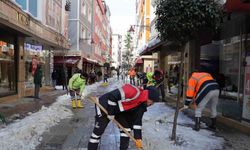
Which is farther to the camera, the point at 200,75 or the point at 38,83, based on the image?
the point at 38,83

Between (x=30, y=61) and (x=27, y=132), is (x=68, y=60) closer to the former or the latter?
(x=30, y=61)

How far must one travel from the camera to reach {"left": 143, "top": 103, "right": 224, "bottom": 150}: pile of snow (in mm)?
7287

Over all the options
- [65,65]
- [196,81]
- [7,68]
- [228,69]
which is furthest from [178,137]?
[65,65]

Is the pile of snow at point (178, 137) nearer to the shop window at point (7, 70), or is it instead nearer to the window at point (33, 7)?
the shop window at point (7, 70)

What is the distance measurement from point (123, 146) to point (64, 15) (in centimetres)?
→ 2565

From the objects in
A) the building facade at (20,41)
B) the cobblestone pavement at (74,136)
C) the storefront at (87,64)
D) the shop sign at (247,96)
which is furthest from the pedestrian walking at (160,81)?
the storefront at (87,64)

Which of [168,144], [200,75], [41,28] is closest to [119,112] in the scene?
[168,144]

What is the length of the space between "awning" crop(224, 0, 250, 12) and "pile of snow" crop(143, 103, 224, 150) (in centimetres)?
295

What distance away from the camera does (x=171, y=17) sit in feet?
24.9

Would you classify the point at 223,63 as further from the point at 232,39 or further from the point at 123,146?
the point at 123,146

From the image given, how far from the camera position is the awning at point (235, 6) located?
845 cm

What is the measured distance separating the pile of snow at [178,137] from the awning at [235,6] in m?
2.95

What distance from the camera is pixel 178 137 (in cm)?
818

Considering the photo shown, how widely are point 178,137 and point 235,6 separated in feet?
10.8
